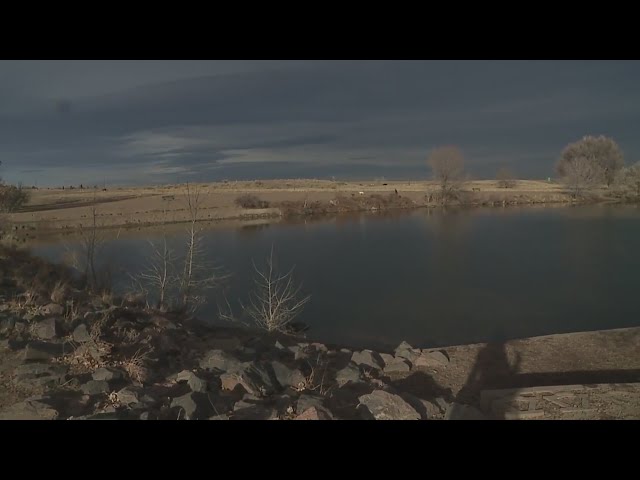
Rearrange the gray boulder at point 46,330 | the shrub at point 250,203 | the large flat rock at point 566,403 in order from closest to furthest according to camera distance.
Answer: the large flat rock at point 566,403 < the gray boulder at point 46,330 < the shrub at point 250,203

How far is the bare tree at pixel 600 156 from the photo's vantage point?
5253cm

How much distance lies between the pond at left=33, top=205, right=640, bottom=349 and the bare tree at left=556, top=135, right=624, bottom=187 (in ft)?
68.3

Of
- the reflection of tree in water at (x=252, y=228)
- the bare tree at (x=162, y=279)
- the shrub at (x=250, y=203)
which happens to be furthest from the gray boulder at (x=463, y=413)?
the shrub at (x=250, y=203)

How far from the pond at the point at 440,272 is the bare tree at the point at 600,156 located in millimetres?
20822

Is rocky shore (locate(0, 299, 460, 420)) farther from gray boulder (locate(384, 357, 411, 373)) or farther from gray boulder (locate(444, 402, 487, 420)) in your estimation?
gray boulder (locate(444, 402, 487, 420))

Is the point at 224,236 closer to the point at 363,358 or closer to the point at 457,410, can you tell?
the point at 363,358

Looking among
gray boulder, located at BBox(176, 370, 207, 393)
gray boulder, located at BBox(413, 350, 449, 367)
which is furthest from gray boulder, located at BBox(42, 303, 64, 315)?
gray boulder, located at BBox(413, 350, 449, 367)

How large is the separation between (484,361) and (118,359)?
5.74 meters

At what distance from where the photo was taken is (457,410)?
492cm

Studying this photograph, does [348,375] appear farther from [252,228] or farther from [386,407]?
[252,228]

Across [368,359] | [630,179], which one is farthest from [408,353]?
[630,179]

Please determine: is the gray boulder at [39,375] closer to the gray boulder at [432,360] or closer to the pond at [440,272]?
the gray boulder at [432,360]
